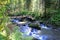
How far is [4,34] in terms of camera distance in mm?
1826

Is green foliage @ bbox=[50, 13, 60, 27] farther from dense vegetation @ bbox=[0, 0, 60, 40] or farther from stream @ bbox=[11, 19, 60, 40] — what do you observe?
stream @ bbox=[11, 19, 60, 40]

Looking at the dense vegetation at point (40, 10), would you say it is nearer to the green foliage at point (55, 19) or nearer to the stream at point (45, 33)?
the green foliage at point (55, 19)

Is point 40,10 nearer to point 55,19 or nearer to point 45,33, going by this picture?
point 55,19

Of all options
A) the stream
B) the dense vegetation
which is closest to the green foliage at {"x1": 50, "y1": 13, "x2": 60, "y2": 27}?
the dense vegetation

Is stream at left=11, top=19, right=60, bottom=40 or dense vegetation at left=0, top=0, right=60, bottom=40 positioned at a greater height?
dense vegetation at left=0, top=0, right=60, bottom=40

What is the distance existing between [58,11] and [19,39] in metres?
14.5

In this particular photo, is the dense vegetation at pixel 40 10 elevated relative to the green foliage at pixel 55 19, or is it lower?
elevated

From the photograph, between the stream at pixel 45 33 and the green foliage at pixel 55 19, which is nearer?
the stream at pixel 45 33

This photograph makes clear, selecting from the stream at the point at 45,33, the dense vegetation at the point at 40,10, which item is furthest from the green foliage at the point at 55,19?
the stream at the point at 45,33

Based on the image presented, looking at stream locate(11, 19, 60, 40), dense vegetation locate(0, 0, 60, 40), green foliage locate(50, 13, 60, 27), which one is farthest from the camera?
dense vegetation locate(0, 0, 60, 40)

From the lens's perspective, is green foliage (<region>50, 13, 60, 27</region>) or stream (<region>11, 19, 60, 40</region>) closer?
stream (<region>11, 19, 60, 40</region>)

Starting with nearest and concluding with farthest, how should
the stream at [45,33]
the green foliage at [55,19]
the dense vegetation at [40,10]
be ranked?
the stream at [45,33] < the green foliage at [55,19] < the dense vegetation at [40,10]

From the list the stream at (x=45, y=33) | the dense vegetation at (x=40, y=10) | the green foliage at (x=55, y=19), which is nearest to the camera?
the stream at (x=45, y=33)

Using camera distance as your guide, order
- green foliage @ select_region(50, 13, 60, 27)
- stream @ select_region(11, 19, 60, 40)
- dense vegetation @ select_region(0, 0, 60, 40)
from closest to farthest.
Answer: stream @ select_region(11, 19, 60, 40) < green foliage @ select_region(50, 13, 60, 27) < dense vegetation @ select_region(0, 0, 60, 40)
